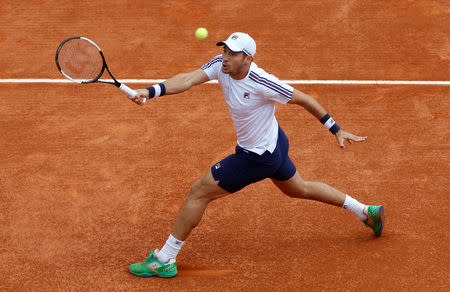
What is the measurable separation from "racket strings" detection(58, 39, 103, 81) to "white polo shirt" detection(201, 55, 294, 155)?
1144 mm

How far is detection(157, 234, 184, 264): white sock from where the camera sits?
5012mm

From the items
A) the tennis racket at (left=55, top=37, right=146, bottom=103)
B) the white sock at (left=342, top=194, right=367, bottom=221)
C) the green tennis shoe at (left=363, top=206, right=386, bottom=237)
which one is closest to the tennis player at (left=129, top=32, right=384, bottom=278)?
the white sock at (left=342, top=194, right=367, bottom=221)

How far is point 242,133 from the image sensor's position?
4781mm

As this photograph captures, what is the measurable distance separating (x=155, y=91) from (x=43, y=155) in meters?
2.55

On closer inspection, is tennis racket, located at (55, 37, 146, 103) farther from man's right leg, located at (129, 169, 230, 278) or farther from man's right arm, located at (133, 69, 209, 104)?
man's right leg, located at (129, 169, 230, 278)

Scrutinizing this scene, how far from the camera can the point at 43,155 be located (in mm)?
6703

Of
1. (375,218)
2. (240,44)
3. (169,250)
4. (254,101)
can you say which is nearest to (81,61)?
(240,44)

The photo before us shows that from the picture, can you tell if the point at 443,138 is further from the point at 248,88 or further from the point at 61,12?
the point at 61,12

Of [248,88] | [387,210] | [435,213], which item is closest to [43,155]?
[248,88]

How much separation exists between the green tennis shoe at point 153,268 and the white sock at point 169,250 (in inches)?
1.8

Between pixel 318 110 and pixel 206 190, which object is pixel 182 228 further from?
pixel 318 110

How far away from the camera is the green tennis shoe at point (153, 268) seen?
5.06m

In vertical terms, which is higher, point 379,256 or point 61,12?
point 61,12

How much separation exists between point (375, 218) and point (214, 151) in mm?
2217
